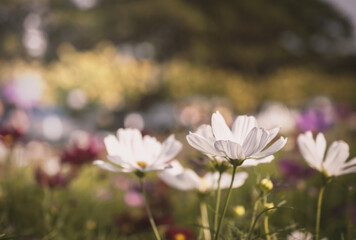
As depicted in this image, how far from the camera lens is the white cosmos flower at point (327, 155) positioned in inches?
15.1

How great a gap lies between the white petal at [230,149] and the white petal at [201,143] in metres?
0.01

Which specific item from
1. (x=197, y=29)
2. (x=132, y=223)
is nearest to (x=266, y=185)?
(x=132, y=223)

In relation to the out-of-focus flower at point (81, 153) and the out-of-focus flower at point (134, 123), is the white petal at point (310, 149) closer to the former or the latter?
the out-of-focus flower at point (134, 123)

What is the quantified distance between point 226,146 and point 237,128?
72 mm

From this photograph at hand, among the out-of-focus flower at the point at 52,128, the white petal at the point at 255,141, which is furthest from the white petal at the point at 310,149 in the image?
the out-of-focus flower at the point at 52,128

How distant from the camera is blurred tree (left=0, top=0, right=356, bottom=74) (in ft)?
24.1

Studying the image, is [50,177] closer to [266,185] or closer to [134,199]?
[134,199]

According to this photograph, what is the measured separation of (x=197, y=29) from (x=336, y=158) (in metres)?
7.20

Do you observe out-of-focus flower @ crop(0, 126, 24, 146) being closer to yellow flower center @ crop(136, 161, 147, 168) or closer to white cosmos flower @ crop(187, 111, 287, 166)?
yellow flower center @ crop(136, 161, 147, 168)

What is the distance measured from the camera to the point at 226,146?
30cm

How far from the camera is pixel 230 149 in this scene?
0.99ft

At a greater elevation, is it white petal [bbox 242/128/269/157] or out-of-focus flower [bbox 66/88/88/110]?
white petal [bbox 242/128/269/157]

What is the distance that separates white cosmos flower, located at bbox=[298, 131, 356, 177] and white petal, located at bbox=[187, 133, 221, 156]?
0.14m


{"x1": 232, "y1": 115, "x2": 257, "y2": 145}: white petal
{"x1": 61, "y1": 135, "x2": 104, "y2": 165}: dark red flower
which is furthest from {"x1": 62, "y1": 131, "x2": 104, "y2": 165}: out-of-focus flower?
{"x1": 232, "y1": 115, "x2": 257, "y2": 145}: white petal
